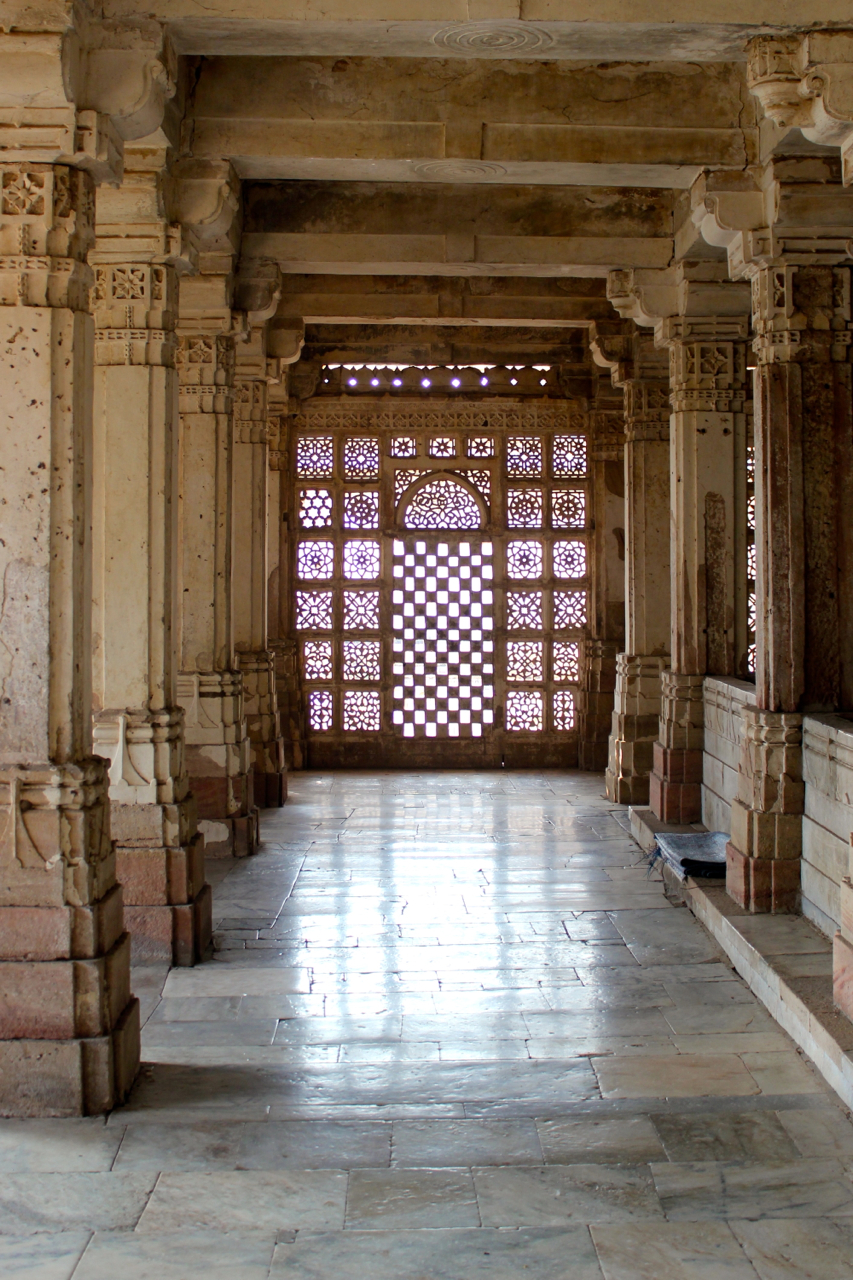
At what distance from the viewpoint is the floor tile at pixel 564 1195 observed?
3514 mm

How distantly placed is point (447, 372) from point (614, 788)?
4.90 metres

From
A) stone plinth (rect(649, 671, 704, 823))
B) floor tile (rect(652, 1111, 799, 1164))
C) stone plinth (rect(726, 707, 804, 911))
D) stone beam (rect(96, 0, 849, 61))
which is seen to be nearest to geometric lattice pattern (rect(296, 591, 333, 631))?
stone plinth (rect(649, 671, 704, 823))

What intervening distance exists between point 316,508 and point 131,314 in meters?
6.97

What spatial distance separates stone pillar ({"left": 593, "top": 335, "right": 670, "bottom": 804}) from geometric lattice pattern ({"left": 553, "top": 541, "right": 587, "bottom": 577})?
109 inches

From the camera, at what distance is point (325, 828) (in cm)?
948

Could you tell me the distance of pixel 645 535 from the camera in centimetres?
1010

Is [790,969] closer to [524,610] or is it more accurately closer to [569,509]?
[524,610]

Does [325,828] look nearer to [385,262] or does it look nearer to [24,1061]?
[385,262]

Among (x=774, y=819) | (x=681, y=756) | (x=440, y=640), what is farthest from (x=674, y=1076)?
(x=440, y=640)

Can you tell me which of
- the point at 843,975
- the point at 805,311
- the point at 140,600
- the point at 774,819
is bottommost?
the point at 843,975

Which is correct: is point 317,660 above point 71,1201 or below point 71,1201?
above

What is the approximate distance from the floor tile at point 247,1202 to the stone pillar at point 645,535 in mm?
6749

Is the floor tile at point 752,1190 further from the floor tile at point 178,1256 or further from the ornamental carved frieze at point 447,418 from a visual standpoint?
the ornamental carved frieze at point 447,418

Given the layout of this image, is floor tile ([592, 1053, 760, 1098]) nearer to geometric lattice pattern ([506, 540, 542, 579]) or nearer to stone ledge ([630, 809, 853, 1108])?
stone ledge ([630, 809, 853, 1108])
